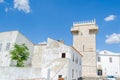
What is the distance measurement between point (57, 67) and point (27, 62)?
1066cm

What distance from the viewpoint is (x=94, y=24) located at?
44219mm

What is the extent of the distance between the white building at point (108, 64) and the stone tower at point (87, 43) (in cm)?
739

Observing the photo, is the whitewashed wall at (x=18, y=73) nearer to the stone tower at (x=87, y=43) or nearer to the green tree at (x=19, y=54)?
the green tree at (x=19, y=54)

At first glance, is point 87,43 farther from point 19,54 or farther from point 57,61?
point 19,54

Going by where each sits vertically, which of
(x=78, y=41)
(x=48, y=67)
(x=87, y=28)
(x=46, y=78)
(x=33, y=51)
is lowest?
(x=46, y=78)

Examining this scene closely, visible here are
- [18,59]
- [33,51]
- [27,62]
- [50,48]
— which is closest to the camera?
[50,48]

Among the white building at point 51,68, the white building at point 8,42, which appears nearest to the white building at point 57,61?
the white building at point 51,68

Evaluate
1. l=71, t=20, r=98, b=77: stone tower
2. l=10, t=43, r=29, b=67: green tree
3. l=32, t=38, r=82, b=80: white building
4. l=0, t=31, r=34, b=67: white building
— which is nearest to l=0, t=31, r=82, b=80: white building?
l=32, t=38, r=82, b=80: white building

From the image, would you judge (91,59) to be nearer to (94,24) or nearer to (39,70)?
(94,24)

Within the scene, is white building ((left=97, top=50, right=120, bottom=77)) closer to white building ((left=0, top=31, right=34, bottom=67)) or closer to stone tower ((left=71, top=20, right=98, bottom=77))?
stone tower ((left=71, top=20, right=98, bottom=77))

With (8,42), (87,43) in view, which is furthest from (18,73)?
(87,43)

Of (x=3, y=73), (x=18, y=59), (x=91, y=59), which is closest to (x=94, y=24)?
(x=91, y=59)

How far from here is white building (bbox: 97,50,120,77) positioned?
1844 inches

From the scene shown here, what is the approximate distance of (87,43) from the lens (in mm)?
43531
